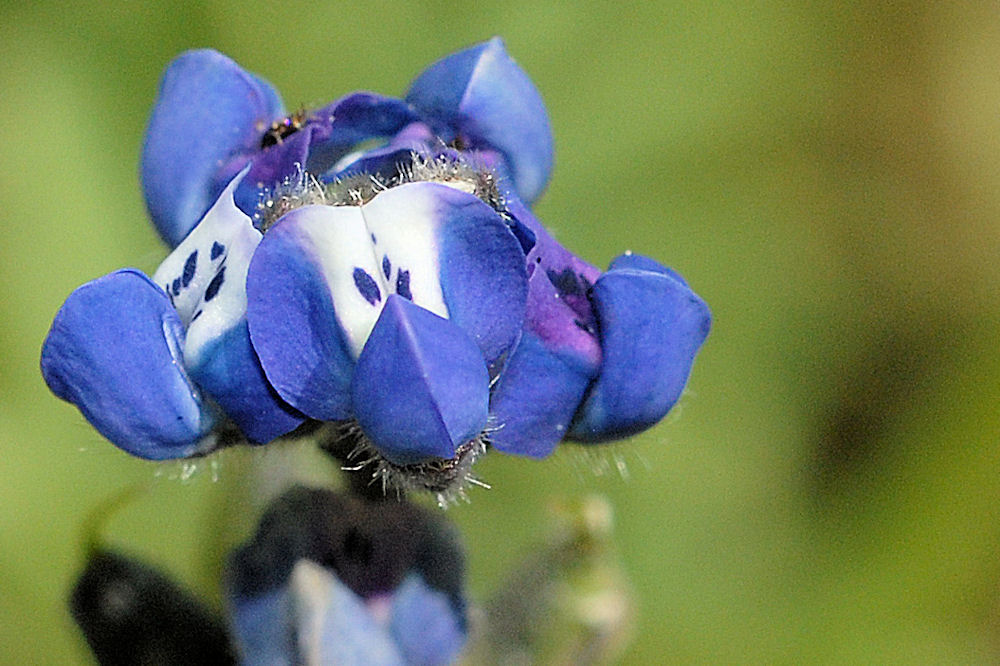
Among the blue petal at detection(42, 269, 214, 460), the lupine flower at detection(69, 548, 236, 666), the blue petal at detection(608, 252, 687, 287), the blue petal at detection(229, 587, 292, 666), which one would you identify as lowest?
the lupine flower at detection(69, 548, 236, 666)

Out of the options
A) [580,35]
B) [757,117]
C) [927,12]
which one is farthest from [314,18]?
[927,12]

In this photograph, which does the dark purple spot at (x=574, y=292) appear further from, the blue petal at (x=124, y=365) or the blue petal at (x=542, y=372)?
the blue petal at (x=124, y=365)

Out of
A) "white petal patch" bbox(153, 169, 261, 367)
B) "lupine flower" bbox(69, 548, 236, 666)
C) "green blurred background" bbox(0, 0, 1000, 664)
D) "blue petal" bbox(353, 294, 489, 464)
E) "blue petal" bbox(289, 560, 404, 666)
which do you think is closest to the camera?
"blue petal" bbox(353, 294, 489, 464)

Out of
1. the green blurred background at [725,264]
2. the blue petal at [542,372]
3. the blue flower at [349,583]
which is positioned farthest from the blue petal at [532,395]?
the green blurred background at [725,264]

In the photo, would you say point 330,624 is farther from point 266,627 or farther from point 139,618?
point 139,618

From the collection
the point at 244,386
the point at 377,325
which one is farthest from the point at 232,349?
the point at 377,325

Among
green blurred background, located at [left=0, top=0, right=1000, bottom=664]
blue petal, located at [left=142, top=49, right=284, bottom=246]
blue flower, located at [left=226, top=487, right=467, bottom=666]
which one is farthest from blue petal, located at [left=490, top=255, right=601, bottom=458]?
green blurred background, located at [left=0, top=0, right=1000, bottom=664]

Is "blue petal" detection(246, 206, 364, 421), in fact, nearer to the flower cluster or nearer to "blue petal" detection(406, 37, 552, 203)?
the flower cluster
